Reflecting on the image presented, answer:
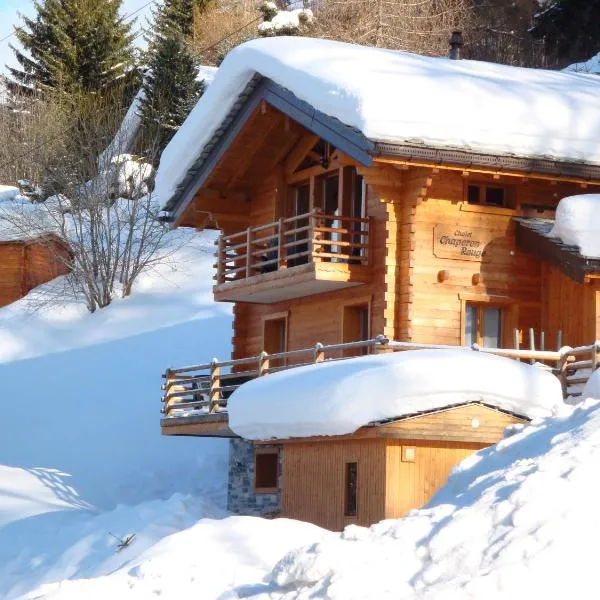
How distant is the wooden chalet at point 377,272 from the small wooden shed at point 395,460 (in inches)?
0.9

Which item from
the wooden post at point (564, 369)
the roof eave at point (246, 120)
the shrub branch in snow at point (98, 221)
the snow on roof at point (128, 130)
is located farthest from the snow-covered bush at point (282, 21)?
the wooden post at point (564, 369)

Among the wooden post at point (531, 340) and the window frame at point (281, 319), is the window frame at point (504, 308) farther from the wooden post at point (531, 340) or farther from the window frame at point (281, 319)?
the window frame at point (281, 319)

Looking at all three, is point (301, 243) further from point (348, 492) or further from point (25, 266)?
point (25, 266)

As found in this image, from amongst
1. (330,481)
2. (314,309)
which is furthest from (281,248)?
(330,481)

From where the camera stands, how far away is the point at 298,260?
23062 mm

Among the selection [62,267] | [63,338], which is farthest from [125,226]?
[63,338]

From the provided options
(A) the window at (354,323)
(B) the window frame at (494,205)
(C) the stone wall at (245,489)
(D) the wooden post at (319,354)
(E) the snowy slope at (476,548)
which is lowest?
(C) the stone wall at (245,489)

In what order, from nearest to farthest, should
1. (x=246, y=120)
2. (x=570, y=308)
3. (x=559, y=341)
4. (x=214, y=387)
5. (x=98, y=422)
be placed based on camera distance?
(x=559, y=341)
(x=570, y=308)
(x=214, y=387)
(x=246, y=120)
(x=98, y=422)

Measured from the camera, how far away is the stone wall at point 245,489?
2036cm

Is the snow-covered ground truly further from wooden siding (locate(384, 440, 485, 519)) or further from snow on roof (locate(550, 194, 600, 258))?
snow on roof (locate(550, 194, 600, 258))

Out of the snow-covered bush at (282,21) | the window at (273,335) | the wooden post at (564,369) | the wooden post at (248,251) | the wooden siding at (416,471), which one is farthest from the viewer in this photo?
the snow-covered bush at (282,21)

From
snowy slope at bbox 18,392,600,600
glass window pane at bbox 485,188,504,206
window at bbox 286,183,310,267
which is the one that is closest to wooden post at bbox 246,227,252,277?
window at bbox 286,183,310,267

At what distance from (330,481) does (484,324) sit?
4.67 m

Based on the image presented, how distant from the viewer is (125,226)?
40000 millimetres
